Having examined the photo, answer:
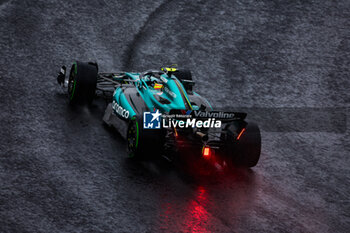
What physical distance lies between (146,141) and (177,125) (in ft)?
2.03

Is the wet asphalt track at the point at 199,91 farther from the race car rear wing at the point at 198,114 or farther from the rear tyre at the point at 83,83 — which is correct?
the race car rear wing at the point at 198,114

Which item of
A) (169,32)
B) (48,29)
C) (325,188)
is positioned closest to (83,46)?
(48,29)

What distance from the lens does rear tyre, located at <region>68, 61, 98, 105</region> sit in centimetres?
1003

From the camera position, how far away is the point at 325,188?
8.55 metres

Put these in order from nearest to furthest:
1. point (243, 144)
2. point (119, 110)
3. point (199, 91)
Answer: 1. point (243, 144)
2. point (119, 110)
3. point (199, 91)

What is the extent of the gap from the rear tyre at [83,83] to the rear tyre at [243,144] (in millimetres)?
3457

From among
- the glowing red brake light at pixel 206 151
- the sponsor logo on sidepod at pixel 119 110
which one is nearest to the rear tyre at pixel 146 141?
the glowing red brake light at pixel 206 151

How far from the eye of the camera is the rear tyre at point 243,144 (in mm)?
8156

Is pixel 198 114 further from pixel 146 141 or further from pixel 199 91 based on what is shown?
pixel 199 91

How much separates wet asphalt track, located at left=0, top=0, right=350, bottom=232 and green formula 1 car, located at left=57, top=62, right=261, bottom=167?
43 cm

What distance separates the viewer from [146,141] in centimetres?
784

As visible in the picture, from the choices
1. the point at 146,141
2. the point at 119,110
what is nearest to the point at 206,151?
the point at 146,141

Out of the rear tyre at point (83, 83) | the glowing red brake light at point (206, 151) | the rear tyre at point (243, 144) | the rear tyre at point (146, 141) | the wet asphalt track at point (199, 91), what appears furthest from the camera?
the rear tyre at point (83, 83)

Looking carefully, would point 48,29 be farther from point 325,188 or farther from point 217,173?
point 325,188
